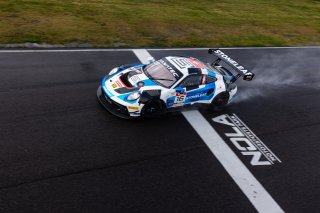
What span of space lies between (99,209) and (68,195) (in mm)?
760

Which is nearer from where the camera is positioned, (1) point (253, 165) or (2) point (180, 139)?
(1) point (253, 165)

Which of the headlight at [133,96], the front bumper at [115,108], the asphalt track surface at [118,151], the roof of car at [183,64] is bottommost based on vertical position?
the asphalt track surface at [118,151]

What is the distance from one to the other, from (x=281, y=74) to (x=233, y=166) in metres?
7.77

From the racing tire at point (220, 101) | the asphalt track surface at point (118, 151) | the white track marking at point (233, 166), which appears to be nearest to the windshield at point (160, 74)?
the asphalt track surface at point (118, 151)

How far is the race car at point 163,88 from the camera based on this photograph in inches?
391

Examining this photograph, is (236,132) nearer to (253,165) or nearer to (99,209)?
(253,165)

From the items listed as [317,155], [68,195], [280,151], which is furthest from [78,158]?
[317,155]

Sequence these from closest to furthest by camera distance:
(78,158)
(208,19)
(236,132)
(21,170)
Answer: (21,170)
(78,158)
(236,132)
(208,19)

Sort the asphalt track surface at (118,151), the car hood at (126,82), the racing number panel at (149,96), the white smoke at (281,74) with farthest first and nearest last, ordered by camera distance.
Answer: the white smoke at (281,74), the car hood at (126,82), the racing number panel at (149,96), the asphalt track surface at (118,151)

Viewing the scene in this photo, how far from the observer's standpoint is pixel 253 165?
9.29 metres

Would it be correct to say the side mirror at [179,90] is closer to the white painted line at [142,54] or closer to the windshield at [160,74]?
the windshield at [160,74]

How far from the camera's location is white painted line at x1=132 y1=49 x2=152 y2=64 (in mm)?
14713

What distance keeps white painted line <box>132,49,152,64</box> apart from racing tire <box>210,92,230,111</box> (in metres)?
4.35

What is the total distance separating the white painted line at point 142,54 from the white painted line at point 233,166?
14.5 feet
